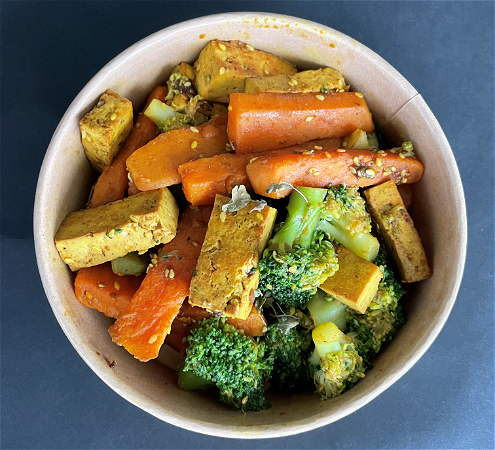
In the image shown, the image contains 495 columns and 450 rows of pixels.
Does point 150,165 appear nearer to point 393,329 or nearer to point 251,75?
point 251,75

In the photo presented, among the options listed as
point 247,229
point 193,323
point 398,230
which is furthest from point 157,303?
point 398,230

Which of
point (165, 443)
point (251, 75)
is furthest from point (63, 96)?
point (165, 443)

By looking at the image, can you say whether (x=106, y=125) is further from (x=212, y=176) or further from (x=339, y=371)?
(x=339, y=371)

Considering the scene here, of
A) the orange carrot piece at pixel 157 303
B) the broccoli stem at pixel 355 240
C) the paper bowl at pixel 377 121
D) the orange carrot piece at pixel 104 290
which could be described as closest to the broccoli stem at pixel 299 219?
the broccoli stem at pixel 355 240

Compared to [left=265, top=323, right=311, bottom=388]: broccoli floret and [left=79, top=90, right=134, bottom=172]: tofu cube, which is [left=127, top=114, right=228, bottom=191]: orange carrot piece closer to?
[left=79, top=90, right=134, bottom=172]: tofu cube

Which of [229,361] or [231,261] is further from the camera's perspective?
[229,361]

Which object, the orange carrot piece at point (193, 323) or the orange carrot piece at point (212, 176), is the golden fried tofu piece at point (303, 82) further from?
the orange carrot piece at point (193, 323)

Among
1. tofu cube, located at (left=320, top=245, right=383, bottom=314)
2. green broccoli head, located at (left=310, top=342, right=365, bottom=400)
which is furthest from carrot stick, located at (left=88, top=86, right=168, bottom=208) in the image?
green broccoli head, located at (left=310, top=342, right=365, bottom=400)
